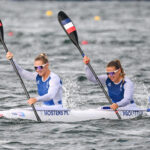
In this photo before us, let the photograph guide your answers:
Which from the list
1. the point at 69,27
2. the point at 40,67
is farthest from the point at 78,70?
the point at 40,67

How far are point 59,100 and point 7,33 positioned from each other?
50.2 ft

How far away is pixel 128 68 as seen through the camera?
1698 cm

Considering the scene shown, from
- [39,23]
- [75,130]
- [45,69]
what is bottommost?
[75,130]

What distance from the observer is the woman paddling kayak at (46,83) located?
1016 cm

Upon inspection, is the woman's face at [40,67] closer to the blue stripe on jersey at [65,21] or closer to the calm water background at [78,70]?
the calm water background at [78,70]

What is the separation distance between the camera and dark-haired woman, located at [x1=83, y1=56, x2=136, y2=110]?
10326 millimetres

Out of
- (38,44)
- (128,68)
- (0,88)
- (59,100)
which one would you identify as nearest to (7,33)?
(38,44)

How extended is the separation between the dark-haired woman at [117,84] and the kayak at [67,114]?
0.58 feet

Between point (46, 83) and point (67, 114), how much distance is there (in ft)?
2.25

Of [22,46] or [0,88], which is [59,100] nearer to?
[0,88]

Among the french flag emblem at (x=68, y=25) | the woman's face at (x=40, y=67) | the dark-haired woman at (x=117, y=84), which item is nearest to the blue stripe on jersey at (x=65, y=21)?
the french flag emblem at (x=68, y=25)

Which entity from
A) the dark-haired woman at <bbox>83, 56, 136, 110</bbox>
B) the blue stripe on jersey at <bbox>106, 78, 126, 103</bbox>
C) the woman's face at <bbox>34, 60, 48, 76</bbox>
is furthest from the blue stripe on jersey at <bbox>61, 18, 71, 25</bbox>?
the blue stripe on jersey at <bbox>106, 78, 126, 103</bbox>

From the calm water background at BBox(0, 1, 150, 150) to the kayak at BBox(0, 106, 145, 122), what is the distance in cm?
12

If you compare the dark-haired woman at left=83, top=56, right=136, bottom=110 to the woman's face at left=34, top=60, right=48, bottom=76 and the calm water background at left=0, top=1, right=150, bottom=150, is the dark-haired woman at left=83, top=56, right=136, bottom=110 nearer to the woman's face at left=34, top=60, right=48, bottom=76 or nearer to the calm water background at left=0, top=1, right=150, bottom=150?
the calm water background at left=0, top=1, right=150, bottom=150
